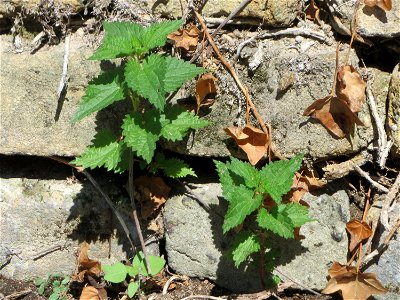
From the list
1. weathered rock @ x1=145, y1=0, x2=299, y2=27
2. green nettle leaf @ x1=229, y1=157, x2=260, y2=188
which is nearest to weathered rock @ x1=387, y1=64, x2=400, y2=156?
weathered rock @ x1=145, y1=0, x2=299, y2=27

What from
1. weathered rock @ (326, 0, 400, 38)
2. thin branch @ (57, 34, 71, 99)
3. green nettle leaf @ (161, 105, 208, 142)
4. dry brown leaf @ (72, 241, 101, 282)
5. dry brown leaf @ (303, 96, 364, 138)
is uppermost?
weathered rock @ (326, 0, 400, 38)

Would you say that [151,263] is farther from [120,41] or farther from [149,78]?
[120,41]

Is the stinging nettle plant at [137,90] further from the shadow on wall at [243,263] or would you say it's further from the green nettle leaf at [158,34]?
the shadow on wall at [243,263]

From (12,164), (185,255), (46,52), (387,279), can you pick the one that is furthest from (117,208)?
(387,279)

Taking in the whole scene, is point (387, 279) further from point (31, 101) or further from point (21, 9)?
point (21, 9)

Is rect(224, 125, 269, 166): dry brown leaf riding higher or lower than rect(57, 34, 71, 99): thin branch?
lower

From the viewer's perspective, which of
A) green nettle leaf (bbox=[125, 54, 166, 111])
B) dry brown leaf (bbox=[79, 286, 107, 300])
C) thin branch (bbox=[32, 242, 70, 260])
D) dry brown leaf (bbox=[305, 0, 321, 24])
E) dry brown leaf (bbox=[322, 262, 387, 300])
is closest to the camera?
green nettle leaf (bbox=[125, 54, 166, 111])

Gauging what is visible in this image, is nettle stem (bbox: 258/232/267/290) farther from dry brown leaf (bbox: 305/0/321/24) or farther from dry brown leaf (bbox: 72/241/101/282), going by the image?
dry brown leaf (bbox: 305/0/321/24)

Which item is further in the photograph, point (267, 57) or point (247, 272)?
point (247, 272)
